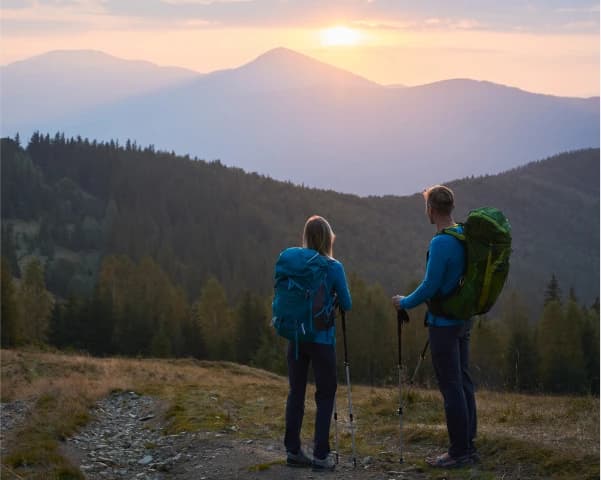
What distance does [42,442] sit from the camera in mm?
12523

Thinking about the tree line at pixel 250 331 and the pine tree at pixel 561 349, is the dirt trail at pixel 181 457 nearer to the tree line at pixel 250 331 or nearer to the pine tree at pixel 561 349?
the tree line at pixel 250 331

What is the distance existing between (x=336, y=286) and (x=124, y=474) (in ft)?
15.9

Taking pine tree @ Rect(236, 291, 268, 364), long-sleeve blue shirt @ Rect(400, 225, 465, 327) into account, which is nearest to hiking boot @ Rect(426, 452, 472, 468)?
long-sleeve blue shirt @ Rect(400, 225, 465, 327)

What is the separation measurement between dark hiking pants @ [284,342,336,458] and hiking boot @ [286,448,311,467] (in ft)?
0.21

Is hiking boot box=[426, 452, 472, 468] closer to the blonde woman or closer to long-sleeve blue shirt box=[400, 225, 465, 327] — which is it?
the blonde woman

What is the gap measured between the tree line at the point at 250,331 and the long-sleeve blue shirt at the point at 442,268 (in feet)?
152

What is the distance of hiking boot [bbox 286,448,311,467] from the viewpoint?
9391 millimetres

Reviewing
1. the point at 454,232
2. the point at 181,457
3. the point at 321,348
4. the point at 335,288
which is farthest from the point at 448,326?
the point at 181,457

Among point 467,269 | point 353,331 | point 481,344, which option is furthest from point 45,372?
point 481,344

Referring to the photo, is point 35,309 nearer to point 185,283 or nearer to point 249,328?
point 249,328

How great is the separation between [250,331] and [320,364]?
61.9 metres

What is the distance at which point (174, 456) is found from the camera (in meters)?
11.5

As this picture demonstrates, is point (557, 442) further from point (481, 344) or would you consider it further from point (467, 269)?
point (481, 344)

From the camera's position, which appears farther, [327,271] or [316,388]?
[316,388]
